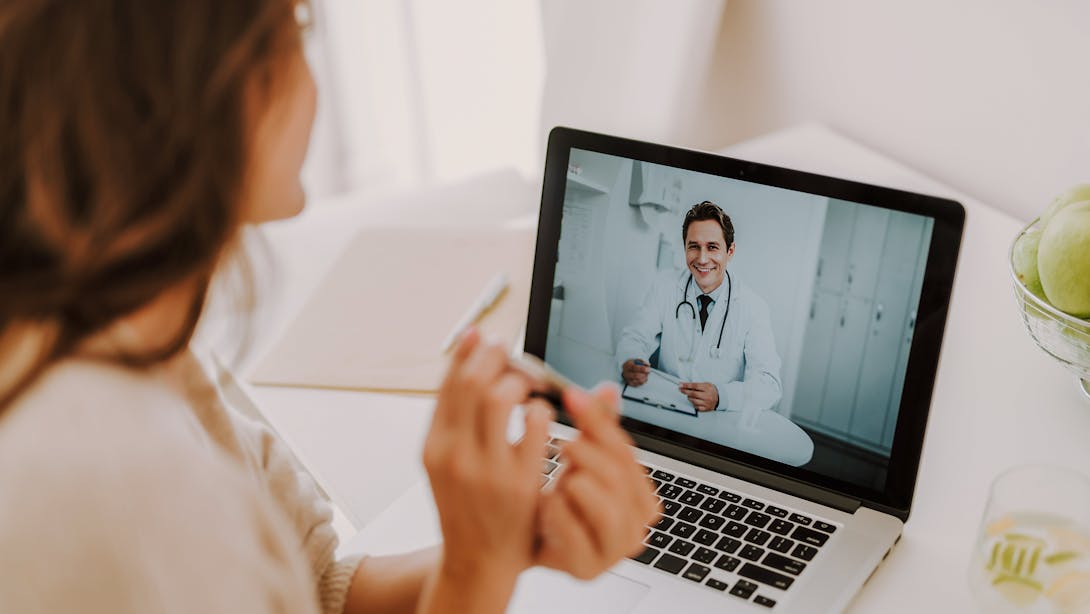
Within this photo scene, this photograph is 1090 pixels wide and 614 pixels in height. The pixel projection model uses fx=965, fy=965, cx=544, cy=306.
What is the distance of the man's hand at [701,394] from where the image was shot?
28.1 inches

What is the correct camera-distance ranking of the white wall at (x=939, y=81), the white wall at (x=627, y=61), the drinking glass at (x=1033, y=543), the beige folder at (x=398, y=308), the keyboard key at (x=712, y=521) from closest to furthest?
the drinking glass at (x=1033, y=543) → the keyboard key at (x=712, y=521) → the beige folder at (x=398, y=308) → the white wall at (x=939, y=81) → the white wall at (x=627, y=61)

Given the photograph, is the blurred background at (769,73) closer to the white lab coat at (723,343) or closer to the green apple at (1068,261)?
the white lab coat at (723,343)

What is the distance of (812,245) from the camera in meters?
0.68

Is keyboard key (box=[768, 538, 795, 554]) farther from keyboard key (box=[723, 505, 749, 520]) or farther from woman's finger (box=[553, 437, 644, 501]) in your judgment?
woman's finger (box=[553, 437, 644, 501])

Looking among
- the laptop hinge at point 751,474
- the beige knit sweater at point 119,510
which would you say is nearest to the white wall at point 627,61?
the laptop hinge at point 751,474

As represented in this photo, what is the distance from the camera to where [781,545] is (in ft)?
2.13

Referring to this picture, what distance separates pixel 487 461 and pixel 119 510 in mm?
167

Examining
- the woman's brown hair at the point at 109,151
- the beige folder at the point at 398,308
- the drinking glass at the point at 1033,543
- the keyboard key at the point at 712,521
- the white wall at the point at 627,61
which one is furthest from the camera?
the white wall at the point at 627,61

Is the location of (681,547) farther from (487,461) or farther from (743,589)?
(487,461)

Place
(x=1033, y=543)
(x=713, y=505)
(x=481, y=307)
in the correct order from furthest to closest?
(x=481, y=307) → (x=713, y=505) → (x=1033, y=543)

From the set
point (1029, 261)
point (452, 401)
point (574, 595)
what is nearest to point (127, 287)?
point (452, 401)

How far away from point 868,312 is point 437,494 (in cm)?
34

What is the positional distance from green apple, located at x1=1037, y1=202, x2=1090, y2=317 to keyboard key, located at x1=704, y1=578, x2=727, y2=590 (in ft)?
1.03

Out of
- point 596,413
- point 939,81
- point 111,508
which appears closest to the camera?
point 111,508
